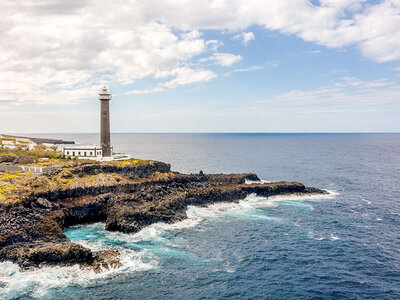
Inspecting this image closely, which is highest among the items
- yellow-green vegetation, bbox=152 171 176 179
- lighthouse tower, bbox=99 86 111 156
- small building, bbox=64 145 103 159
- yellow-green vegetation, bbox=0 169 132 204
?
lighthouse tower, bbox=99 86 111 156

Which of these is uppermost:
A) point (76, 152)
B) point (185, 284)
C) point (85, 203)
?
point (76, 152)

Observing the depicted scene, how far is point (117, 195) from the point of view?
59.2 m

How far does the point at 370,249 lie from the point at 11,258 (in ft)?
148

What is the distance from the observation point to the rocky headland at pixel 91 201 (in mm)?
36906

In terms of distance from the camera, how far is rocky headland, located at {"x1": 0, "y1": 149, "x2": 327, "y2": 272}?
121ft

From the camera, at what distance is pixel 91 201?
180 feet

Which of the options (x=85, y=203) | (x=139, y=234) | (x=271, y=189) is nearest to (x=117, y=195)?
(x=85, y=203)

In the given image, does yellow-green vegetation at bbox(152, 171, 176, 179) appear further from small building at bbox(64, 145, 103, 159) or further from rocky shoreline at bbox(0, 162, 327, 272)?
small building at bbox(64, 145, 103, 159)

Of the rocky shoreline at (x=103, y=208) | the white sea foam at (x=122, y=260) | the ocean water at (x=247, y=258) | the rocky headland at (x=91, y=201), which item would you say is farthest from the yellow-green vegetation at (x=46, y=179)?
the white sea foam at (x=122, y=260)

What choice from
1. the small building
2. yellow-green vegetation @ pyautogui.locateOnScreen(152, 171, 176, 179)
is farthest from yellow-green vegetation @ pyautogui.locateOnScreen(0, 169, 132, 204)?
the small building

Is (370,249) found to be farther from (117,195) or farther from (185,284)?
(117,195)

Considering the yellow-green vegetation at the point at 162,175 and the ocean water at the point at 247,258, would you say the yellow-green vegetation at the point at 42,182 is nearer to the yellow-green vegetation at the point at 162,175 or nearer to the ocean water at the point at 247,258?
the yellow-green vegetation at the point at 162,175

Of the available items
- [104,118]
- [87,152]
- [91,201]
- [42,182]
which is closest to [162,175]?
[91,201]

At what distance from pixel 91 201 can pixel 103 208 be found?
8.11 feet
